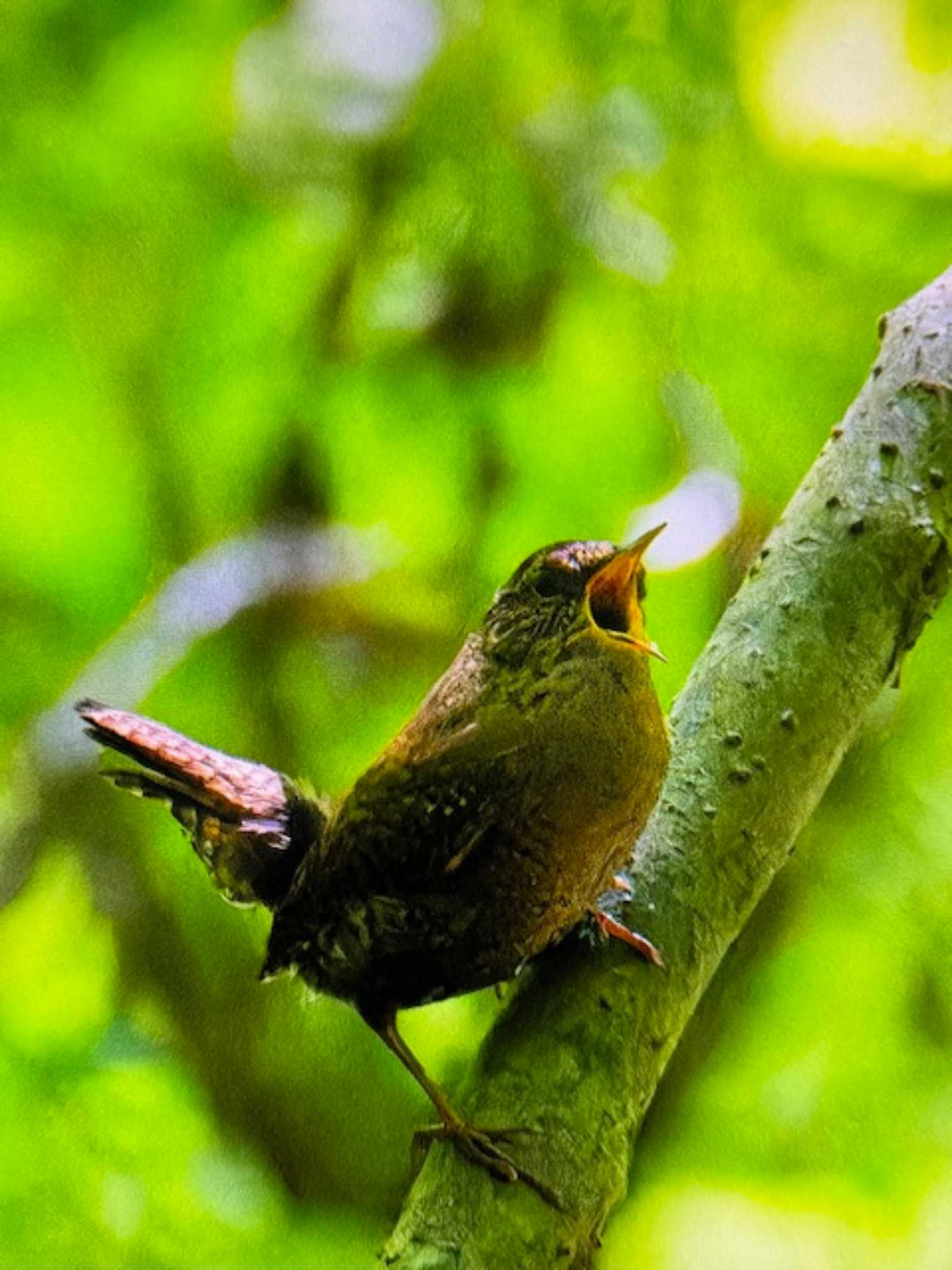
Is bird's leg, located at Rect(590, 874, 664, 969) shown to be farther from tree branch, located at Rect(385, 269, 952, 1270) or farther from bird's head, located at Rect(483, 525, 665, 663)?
bird's head, located at Rect(483, 525, 665, 663)

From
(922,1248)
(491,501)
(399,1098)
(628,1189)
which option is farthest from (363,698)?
(922,1248)

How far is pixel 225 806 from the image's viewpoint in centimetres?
84

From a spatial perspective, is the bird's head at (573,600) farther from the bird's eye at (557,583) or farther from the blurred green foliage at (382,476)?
the blurred green foliage at (382,476)

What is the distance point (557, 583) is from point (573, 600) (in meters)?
0.02

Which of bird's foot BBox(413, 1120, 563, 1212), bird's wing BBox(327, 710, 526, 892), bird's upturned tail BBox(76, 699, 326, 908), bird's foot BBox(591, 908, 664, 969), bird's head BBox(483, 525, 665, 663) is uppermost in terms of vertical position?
bird's head BBox(483, 525, 665, 663)

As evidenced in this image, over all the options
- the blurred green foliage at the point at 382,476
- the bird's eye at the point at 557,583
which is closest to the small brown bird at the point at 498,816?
the bird's eye at the point at 557,583

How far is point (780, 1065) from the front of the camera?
1.05 meters

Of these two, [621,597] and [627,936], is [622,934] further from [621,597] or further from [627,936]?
[621,597]

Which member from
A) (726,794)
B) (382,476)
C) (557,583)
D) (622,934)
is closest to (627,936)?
(622,934)

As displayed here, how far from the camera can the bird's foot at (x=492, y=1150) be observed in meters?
0.70

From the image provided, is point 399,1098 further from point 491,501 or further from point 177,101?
point 177,101

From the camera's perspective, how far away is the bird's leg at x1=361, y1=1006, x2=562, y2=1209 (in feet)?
2.30

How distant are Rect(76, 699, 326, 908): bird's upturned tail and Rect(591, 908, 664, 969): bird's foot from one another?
7.4 inches

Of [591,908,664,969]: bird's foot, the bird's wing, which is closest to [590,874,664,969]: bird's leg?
[591,908,664,969]: bird's foot
